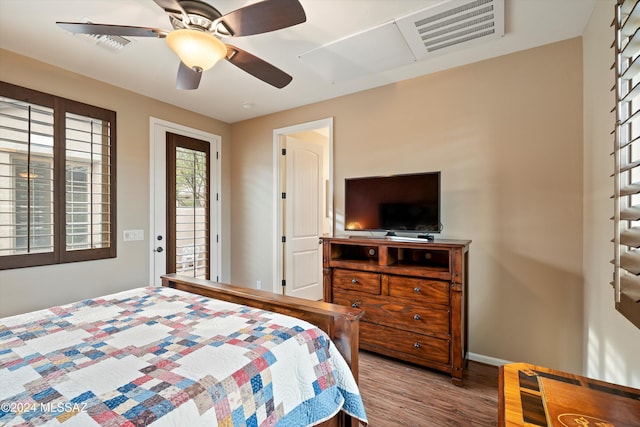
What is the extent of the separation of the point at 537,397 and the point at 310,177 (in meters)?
3.82

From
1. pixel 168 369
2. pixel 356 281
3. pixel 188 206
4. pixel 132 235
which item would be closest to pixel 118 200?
pixel 132 235

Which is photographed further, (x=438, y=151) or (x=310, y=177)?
(x=310, y=177)

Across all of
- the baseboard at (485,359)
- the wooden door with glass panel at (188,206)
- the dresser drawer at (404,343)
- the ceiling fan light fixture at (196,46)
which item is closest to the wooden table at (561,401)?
the dresser drawer at (404,343)

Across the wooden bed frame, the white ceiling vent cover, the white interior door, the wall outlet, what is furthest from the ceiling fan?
the white interior door

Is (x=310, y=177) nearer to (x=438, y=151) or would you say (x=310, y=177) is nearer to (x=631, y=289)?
(x=438, y=151)

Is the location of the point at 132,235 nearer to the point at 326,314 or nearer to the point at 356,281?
the point at 356,281

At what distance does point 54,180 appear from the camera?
107 inches

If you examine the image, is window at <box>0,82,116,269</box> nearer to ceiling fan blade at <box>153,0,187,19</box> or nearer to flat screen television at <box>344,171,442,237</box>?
ceiling fan blade at <box>153,0,187,19</box>

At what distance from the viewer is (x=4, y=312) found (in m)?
2.48

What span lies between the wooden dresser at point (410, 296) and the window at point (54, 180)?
2.41 metres

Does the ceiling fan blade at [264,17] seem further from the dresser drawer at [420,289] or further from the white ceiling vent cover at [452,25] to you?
the dresser drawer at [420,289]

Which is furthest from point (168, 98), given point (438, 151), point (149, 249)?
point (438, 151)

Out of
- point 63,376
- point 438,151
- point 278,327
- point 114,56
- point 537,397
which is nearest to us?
point 537,397

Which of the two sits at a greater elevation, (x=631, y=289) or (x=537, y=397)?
(x=631, y=289)
